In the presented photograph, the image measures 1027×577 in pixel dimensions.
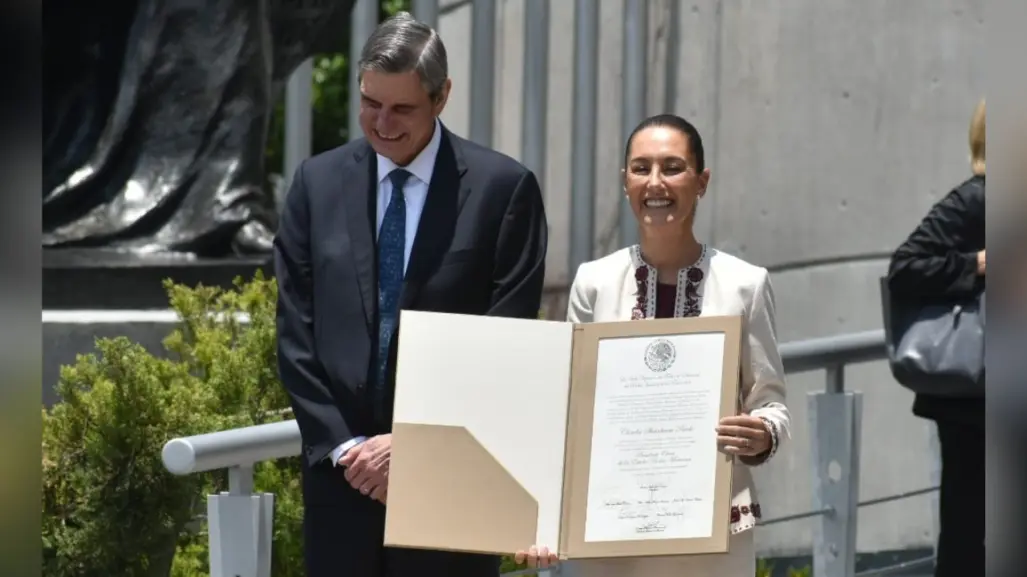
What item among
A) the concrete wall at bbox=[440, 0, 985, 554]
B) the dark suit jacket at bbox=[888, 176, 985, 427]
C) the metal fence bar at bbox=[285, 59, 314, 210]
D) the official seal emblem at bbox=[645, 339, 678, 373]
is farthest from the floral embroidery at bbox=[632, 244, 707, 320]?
the metal fence bar at bbox=[285, 59, 314, 210]

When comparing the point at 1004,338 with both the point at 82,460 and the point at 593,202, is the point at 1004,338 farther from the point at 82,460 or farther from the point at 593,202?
the point at 593,202

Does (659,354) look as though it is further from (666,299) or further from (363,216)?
(363,216)

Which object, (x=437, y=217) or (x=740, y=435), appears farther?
(x=437, y=217)

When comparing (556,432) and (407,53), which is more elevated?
(407,53)

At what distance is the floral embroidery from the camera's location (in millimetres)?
2740

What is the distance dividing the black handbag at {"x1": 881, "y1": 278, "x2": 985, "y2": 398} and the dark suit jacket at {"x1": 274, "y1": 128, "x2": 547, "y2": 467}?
1837 mm

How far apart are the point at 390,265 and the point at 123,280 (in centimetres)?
384

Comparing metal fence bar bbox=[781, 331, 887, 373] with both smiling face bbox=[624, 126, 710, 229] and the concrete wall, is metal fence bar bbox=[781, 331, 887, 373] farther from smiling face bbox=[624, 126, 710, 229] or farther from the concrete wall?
the concrete wall

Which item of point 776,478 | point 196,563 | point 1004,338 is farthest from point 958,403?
point 776,478

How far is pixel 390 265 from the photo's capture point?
9.30 feet

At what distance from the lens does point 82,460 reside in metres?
4.58

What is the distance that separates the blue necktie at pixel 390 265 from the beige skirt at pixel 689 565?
44 centimetres

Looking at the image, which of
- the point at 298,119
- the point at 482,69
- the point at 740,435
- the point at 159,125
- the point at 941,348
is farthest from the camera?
the point at 298,119

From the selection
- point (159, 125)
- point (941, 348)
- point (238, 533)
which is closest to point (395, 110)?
point (238, 533)
